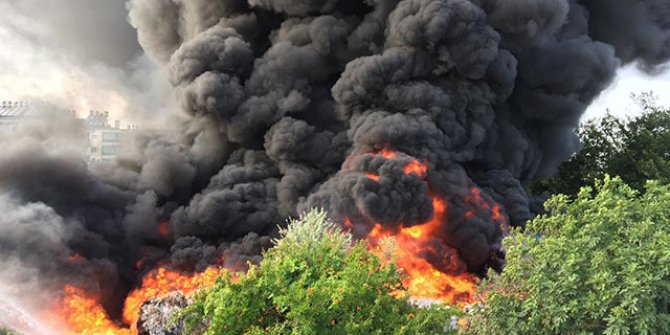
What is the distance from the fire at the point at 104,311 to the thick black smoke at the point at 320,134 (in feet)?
3.45

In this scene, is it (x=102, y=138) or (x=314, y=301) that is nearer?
(x=314, y=301)

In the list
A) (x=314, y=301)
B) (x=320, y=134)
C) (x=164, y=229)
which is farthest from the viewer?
(x=320, y=134)

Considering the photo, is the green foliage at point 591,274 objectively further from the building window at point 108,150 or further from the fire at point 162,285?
the building window at point 108,150

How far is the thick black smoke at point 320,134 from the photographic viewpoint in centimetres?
3728

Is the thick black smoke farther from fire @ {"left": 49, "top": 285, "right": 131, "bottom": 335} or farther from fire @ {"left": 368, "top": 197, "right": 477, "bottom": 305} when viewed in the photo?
fire @ {"left": 49, "top": 285, "right": 131, "bottom": 335}

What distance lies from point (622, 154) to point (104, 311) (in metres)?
34.9

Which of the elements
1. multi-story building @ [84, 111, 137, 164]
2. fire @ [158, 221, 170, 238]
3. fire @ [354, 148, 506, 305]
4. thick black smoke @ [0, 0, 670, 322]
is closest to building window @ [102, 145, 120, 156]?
multi-story building @ [84, 111, 137, 164]

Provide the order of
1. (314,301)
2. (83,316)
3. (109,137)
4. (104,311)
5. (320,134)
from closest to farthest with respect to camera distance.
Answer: (314,301)
(83,316)
(104,311)
(320,134)
(109,137)

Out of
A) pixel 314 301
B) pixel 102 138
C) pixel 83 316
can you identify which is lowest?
pixel 314 301

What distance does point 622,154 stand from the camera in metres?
45.5

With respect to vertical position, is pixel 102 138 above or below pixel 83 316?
above

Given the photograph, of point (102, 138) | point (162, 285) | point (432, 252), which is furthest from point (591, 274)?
point (102, 138)

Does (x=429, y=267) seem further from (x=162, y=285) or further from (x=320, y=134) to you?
(x=162, y=285)

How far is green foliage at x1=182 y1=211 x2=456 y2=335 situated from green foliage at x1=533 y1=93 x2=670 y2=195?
30.8 meters
